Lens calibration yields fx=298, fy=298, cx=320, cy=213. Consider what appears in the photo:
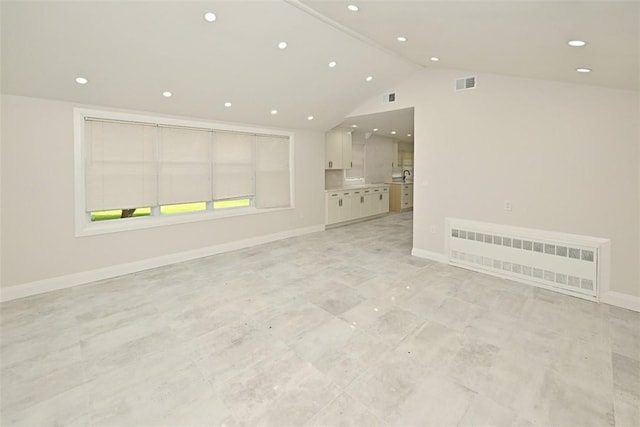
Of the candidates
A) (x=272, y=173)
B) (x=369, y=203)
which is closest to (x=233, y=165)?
(x=272, y=173)

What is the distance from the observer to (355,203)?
7.86m

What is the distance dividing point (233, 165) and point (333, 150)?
9.70 ft

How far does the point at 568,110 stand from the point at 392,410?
149 inches

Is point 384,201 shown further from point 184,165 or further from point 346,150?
point 184,165

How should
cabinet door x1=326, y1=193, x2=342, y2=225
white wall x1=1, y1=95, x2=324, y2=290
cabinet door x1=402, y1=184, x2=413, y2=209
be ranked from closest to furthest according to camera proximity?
white wall x1=1, y1=95, x2=324, y2=290 → cabinet door x1=326, y1=193, x2=342, y2=225 → cabinet door x1=402, y1=184, x2=413, y2=209

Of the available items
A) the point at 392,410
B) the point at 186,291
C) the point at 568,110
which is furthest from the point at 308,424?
the point at 568,110

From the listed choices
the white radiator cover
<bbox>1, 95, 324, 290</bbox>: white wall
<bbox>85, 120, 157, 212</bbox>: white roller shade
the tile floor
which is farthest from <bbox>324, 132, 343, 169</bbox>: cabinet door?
<bbox>1, 95, 324, 290</bbox>: white wall

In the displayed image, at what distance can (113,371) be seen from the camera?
2174mm

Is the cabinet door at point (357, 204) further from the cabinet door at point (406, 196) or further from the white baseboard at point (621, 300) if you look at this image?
the white baseboard at point (621, 300)

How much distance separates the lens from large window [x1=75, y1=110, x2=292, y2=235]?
154 inches

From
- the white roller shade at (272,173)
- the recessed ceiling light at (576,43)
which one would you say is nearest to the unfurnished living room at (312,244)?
the recessed ceiling light at (576,43)

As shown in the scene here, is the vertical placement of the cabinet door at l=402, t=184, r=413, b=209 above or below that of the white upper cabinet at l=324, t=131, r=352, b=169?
below

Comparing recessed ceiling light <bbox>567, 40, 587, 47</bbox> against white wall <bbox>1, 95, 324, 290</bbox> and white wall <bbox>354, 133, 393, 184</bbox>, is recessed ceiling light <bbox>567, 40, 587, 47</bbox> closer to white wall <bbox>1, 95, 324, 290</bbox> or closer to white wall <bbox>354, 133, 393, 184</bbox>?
white wall <bbox>1, 95, 324, 290</bbox>

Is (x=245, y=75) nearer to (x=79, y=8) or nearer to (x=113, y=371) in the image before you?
(x=79, y=8)
